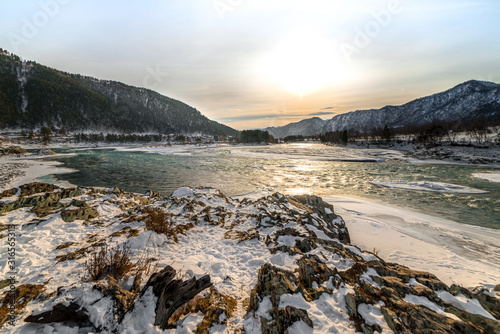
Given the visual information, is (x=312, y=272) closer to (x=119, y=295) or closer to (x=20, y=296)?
(x=119, y=295)


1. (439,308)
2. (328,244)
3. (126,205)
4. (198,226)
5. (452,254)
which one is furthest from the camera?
(126,205)

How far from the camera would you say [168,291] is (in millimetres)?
4348

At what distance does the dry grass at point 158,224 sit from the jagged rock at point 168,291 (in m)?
3.46

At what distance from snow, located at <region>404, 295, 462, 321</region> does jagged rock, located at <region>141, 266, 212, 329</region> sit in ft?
15.8

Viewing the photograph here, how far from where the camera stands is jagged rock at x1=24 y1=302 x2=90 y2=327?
3.58m

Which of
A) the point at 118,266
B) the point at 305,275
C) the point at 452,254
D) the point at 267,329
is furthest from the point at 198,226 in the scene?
the point at 452,254

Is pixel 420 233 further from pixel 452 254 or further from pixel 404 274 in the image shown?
pixel 404 274

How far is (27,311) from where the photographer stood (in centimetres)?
381

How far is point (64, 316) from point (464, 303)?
856 cm

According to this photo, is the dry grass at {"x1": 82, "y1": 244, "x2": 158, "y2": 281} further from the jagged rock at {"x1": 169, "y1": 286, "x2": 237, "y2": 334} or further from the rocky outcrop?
the jagged rock at {"x1": 169, "y1": 286, "x2": 237, "y2": 334}

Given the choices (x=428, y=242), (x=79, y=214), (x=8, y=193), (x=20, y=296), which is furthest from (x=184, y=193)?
(x=428, y=242)

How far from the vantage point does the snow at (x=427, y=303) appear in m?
4.23

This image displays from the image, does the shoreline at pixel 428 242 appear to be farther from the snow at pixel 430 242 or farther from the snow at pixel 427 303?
the snow at pixel 427 303

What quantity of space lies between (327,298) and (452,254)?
7732 millimetres
